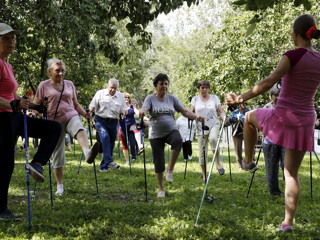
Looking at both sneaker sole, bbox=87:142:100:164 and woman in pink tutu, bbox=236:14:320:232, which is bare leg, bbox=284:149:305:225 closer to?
woman in pink tutu, bbox=236:14:320:232

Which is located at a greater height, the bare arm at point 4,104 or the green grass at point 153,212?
the bare arm at point 4,104

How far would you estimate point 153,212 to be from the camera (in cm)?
547

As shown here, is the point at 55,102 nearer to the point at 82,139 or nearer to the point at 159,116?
the point at 82,139

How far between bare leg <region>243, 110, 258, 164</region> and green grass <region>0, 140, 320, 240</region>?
0.93 metres

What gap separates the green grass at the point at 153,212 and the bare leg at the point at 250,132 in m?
0.93

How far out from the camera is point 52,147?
5.14 metres

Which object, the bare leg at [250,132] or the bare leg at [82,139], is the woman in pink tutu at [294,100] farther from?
the bare leg at [82,139]

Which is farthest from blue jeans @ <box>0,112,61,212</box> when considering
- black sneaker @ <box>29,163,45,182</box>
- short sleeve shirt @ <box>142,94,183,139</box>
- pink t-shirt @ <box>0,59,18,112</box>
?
short sleeve shirt @ <box>142,94,183,139</box>

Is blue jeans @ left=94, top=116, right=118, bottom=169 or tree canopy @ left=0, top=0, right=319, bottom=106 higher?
tree canopy @ left=0, top=0, right=319, bottom=106

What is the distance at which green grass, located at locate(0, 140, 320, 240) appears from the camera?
4488mm

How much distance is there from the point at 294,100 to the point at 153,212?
A: 8.02ft

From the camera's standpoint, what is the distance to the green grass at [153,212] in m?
4.49

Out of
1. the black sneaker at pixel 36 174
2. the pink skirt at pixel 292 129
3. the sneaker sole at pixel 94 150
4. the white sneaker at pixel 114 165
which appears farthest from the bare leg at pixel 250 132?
the white sneaker at pixel 114 165

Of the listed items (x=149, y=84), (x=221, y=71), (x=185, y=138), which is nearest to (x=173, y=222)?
(x=185, y=138)
